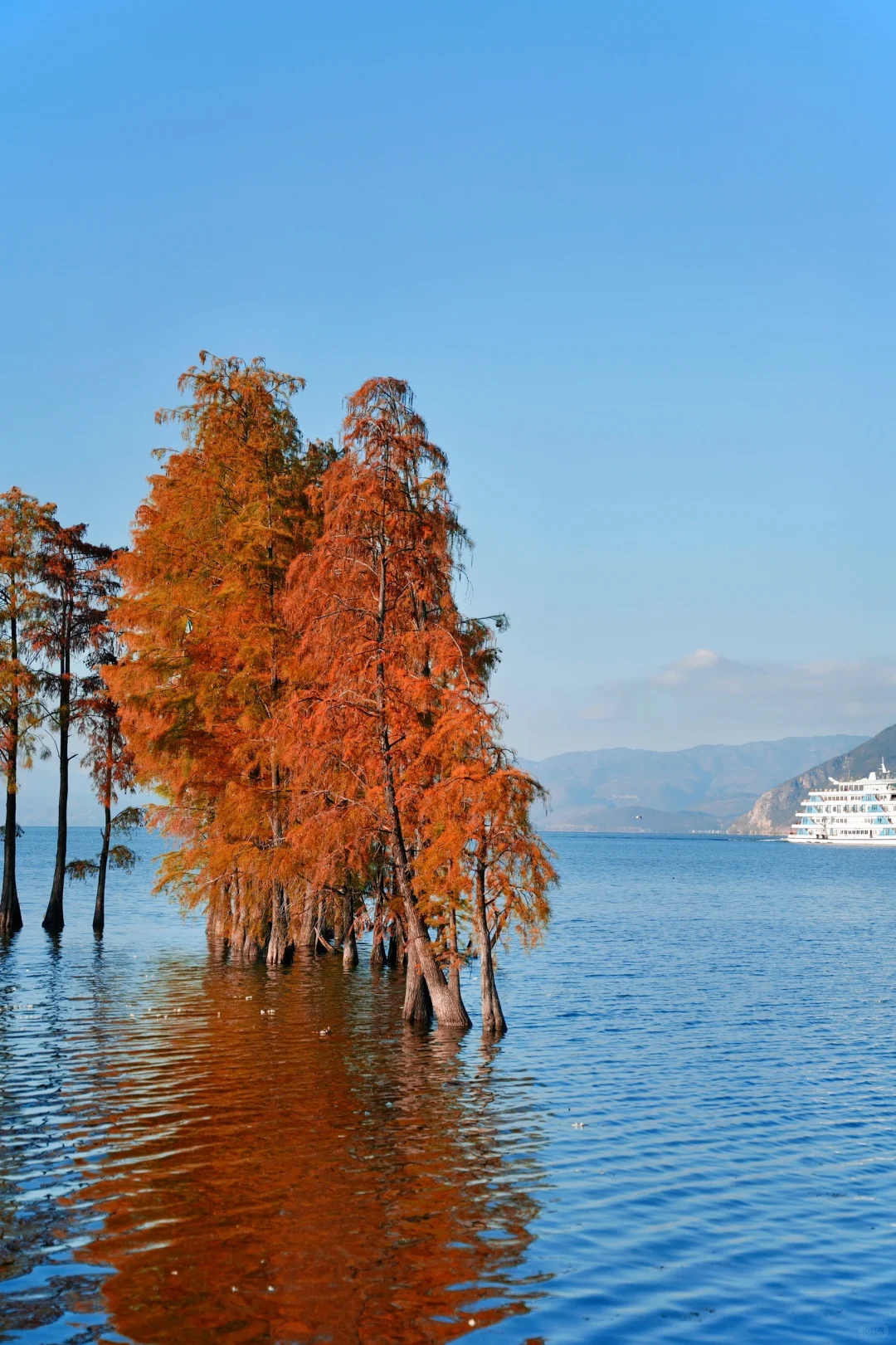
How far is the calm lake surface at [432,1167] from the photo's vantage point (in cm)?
1076

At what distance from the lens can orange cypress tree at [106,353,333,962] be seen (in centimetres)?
3344

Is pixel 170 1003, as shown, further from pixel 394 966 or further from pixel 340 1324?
pixel 340 1324

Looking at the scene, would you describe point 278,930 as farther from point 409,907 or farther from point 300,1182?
point 300,1182

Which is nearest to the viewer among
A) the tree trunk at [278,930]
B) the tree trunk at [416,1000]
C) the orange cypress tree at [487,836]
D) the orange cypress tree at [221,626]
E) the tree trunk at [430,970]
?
the orange cypress tree at [487,836]

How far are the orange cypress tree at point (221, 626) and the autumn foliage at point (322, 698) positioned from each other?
76mm

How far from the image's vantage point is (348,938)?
36.9m

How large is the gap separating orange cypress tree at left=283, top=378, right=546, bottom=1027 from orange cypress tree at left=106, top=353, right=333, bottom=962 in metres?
6.58

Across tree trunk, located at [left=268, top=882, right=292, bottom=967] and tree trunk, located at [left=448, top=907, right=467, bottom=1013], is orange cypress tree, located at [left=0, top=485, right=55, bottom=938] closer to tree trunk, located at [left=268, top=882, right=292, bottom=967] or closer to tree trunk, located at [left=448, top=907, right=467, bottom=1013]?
tree trunk, located at [left=268, top=882, right=292, bottom=967]

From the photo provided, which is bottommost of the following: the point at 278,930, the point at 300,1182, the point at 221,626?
the point at 300,1182

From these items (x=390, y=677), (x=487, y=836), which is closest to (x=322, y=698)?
(x=390, y=677)

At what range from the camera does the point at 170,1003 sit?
2883cm

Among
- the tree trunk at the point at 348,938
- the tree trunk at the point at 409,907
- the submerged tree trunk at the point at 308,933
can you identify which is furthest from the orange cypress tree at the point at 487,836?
the submerged tree trunk at the point at 308,933

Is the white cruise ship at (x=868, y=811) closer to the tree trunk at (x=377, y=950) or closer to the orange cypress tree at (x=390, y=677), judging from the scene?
the tree trunk at (x=377, y=950)

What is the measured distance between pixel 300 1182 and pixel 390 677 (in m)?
12.5
